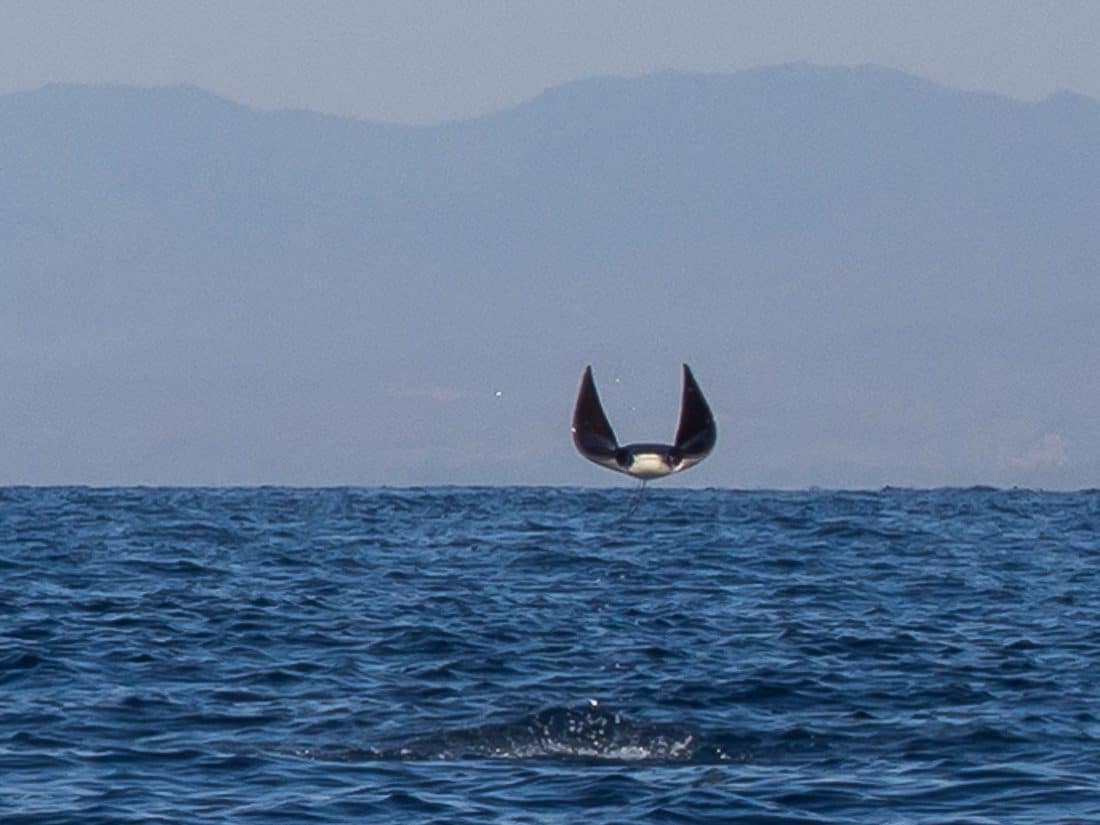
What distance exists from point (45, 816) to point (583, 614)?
1849cm

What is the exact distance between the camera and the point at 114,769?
2330 centimetres

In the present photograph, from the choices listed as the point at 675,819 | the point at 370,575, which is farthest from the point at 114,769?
the point at 370,575

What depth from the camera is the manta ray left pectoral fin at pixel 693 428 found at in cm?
2264

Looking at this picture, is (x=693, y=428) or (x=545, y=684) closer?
(x=693, y=428)

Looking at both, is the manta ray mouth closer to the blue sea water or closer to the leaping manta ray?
the leaping manta ray

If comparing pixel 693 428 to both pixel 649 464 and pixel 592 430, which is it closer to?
pixel 649 464

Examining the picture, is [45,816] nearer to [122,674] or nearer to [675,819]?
[675,819]

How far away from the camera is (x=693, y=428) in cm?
2286

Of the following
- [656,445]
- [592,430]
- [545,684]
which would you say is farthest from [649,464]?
[545,684]

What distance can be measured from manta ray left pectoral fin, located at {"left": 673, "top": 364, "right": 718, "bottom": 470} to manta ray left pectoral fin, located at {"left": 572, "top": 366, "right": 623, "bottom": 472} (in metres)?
0.62

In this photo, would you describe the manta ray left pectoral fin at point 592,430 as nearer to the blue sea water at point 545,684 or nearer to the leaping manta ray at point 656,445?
the leaping manta ray at point 656,445

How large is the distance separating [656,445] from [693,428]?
1.36ft

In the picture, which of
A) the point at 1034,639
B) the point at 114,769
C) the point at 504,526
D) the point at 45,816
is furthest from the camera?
the point at 504,526

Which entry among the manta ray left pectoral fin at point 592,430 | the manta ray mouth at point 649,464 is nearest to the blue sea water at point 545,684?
the manta ray mouth at point 649,464
